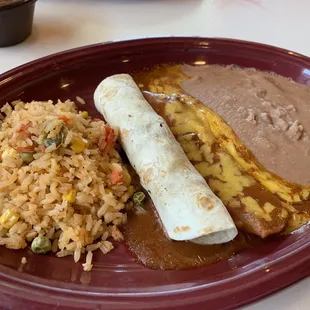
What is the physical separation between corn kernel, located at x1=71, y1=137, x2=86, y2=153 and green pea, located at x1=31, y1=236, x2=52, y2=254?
0.98 ft

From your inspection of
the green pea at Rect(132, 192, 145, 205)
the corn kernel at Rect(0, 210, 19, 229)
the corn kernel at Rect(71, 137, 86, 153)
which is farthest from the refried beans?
the corn kernel at Rect(0, 210, 19, 229)

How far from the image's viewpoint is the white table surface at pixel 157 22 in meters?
2.31

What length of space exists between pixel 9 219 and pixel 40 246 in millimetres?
125

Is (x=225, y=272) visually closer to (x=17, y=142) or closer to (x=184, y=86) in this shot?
(x=17, y=142)

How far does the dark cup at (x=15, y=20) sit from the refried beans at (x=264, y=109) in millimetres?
750

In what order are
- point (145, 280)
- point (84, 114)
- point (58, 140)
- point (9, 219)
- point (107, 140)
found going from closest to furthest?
point (145, 280) < point (9, 219) < point (58, 140) < point (107, 140) < point (84, 114)

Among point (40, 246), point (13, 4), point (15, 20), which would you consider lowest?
point (40, 246)

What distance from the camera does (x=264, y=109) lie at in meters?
1.78

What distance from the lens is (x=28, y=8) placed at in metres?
2.11

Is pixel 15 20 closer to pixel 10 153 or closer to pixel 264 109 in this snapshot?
pixel 10 153

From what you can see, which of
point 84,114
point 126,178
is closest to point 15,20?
point 84,114

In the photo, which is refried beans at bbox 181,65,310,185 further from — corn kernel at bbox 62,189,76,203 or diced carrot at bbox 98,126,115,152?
corn kernel at bbox 62,189,76,203

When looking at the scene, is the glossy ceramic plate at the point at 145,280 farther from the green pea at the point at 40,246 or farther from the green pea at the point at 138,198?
the green pea at the point at 138,198

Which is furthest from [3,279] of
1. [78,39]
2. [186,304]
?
[78,39]
